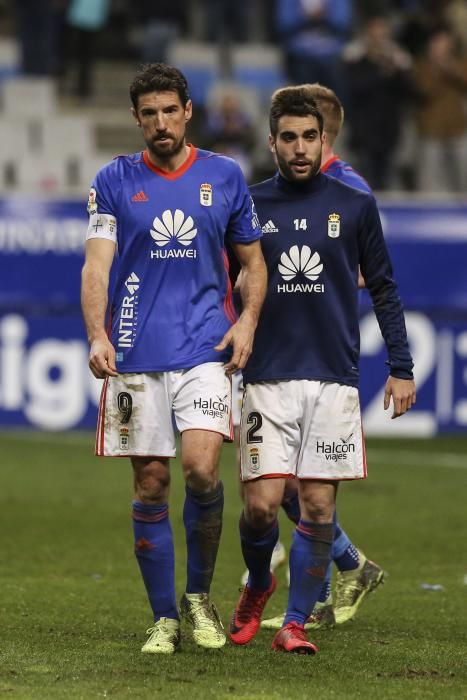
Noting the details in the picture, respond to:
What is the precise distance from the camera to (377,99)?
18.2m

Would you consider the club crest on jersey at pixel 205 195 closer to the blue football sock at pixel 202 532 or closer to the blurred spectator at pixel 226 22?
the blue football sock at pixel 202 532

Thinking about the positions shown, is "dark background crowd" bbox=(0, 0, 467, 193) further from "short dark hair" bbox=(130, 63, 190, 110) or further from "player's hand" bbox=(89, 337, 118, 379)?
"player's hand" bbox=(89, 337, 118, 379)

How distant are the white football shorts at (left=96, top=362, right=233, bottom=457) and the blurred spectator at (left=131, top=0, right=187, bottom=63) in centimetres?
1392

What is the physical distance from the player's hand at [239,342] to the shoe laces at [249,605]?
102 cm

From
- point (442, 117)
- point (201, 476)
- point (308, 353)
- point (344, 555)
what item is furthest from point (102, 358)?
point (442, 117)

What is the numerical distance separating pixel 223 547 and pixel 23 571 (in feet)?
4.99

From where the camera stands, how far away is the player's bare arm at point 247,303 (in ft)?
20.8

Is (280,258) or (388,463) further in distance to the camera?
(388,463)

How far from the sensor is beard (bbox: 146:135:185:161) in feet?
20.9

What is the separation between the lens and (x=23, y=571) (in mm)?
8734

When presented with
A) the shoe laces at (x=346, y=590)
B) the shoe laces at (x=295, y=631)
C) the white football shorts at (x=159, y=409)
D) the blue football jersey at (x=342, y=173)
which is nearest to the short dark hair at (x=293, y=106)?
the blue football jersey at (x=342, y=173)

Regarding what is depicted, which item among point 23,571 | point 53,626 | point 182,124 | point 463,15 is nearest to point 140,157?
point 182,124

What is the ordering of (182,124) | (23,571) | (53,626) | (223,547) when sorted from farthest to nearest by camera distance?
(223,547) < (23,571) < (53,626) < (182,124)

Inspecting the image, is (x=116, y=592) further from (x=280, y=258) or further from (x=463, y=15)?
(x=463, y=15)
